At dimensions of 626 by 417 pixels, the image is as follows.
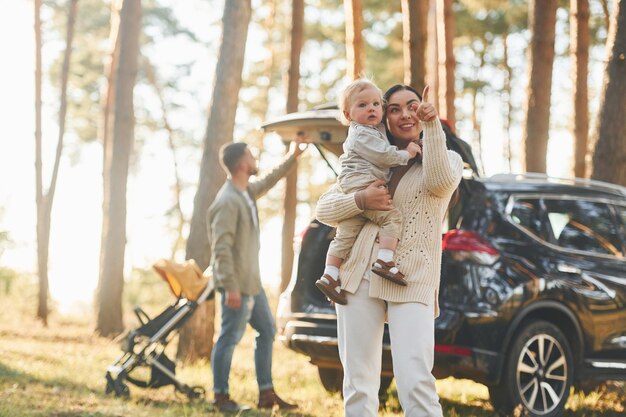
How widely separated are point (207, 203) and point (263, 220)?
27.5 m

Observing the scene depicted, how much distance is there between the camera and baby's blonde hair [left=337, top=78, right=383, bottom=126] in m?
4.72

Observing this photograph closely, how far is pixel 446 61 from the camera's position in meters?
17.5

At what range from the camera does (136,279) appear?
31.4 m

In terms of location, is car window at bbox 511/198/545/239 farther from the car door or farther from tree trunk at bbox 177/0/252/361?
tree trunk at bbox 177/0/252/361

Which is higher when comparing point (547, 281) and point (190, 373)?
point (547, 281)

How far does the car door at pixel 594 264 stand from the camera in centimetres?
736

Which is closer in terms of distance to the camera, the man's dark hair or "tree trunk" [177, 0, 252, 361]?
the man's dark hair

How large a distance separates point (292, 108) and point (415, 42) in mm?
6531

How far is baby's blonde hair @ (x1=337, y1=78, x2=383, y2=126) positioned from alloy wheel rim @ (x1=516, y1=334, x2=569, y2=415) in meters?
2.85

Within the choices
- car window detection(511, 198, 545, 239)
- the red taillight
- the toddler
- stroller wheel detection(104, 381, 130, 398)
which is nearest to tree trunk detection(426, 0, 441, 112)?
stroller wheel detection(104, 381, 130, 398)

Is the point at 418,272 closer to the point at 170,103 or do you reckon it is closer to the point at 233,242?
the point at 233,242

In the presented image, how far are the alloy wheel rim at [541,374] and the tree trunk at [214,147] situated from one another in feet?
16.8

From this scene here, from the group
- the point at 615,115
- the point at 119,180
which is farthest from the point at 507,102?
the point at 615,115

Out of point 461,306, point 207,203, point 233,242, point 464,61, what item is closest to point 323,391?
point 233,242
